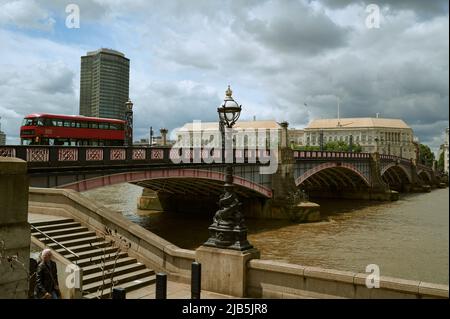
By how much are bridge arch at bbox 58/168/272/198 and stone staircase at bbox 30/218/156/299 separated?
703 centimetres

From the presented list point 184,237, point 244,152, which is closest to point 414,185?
point 244,152

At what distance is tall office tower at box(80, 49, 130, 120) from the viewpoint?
4497 centimetres

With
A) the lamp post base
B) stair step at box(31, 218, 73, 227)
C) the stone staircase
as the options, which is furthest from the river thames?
stair step at box(31, 218, 73, 227)

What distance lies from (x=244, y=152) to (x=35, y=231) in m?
22.8

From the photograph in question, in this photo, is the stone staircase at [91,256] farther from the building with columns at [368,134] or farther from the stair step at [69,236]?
the building with columns at [368,134]

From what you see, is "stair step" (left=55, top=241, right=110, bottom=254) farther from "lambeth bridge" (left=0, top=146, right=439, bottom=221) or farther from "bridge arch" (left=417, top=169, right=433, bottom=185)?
"bridge arch" (left=417, top=169, right=433, bottom=185)

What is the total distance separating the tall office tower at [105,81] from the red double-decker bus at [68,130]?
13.6 meters

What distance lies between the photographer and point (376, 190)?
58062mm

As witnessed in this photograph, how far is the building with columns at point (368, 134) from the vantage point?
155 m

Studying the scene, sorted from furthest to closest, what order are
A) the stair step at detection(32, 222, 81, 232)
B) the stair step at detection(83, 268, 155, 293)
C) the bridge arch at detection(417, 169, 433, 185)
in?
the bridge arch at detection(417, 169, 433, 185), the stair step at detection(32, 222, 81, 232), the stair step at detection(83, 268, 155, 293)

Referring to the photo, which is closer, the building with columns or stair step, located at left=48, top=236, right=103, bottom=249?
stair step, located at left=48, top=236, right=103, bottom=249

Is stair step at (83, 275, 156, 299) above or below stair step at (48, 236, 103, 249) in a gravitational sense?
below

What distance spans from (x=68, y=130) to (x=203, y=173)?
32.0ft
